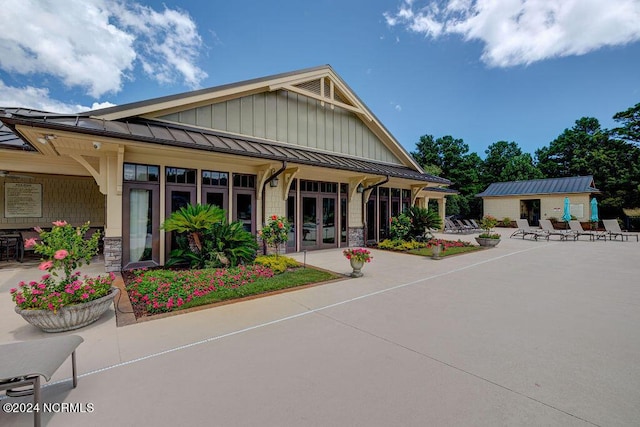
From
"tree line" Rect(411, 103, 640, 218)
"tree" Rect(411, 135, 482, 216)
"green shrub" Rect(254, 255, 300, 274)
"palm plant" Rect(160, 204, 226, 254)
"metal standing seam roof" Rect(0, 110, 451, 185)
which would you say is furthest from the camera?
"tree" Rect(411, 135, 482, 216)

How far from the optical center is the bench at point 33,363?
1695 mm

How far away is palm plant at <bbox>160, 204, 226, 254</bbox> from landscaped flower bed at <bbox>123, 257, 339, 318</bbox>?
0.98 metres

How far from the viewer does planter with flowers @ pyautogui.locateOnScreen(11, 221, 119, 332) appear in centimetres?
329

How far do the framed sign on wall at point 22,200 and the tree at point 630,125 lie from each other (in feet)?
136

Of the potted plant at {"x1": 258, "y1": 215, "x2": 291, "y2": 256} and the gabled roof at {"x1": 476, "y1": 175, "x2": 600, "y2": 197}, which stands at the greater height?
the gabled roof at {"x1": 476, "y1": 175, "x2": 600, "y2": 197}

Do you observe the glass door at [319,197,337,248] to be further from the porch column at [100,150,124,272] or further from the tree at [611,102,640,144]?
the tree at [611,102,640,144]

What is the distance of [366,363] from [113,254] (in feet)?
21.7

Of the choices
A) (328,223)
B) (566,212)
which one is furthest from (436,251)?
(566,212)

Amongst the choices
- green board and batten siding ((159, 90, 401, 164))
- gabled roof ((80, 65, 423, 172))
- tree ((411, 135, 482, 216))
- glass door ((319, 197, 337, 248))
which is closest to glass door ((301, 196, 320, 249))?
glass door ((319, 197, 337, 248))

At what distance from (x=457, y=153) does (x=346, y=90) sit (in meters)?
28.7

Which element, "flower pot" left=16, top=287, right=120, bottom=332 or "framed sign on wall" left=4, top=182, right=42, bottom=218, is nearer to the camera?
"flower pot" left=16, top=287, right=120, bottom=332

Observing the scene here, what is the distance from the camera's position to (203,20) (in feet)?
33.3

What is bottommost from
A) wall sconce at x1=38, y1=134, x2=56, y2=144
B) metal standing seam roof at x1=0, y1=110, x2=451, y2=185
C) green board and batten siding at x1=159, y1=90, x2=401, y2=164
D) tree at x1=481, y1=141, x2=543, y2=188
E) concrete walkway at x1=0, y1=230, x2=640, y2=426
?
concrete walkway at x1=0, y1=230, x2=640, y2=426

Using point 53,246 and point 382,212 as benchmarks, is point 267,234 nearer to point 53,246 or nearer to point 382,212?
Answer: point 53,246
